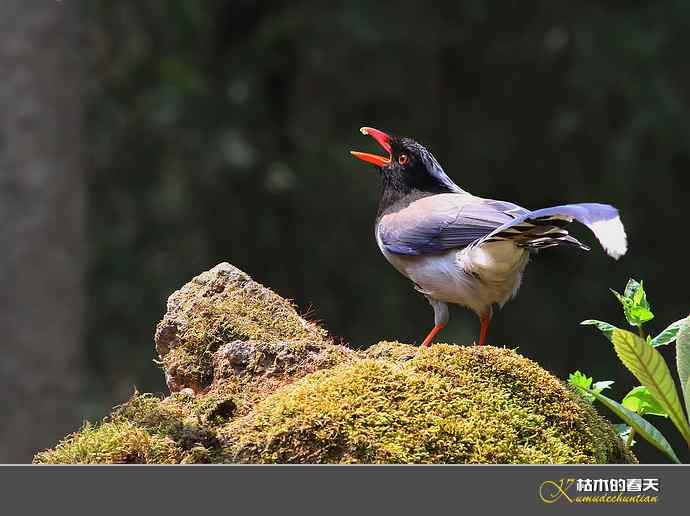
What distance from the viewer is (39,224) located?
8.52m

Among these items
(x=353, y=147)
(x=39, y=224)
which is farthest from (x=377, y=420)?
(x=353, y=147)

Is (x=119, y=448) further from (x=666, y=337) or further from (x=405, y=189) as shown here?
(x=405, y=189)

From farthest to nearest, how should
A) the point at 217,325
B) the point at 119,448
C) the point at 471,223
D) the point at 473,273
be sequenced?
the point at 471,223 < the point at 473,273 < the point at 217,325 < the point at 119,448

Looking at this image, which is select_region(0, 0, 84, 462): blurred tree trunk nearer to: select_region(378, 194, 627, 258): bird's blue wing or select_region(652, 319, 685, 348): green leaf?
select_region(378, 194, 627, 258): bird's blue wing

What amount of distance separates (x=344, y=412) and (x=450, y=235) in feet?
5.83

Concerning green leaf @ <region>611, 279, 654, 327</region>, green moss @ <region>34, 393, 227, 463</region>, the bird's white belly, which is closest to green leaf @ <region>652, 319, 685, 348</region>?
green leaf @ <region>611, 279, 654, 327</region>

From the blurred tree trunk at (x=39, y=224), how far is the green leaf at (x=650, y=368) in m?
6.31

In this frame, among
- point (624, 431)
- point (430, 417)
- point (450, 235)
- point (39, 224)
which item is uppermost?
point (39, 224)

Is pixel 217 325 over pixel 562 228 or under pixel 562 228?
under

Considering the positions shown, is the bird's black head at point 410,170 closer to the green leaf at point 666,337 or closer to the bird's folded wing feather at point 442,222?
the bird's folded wing feather at point 442,222

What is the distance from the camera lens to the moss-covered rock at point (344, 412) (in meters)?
2.59
